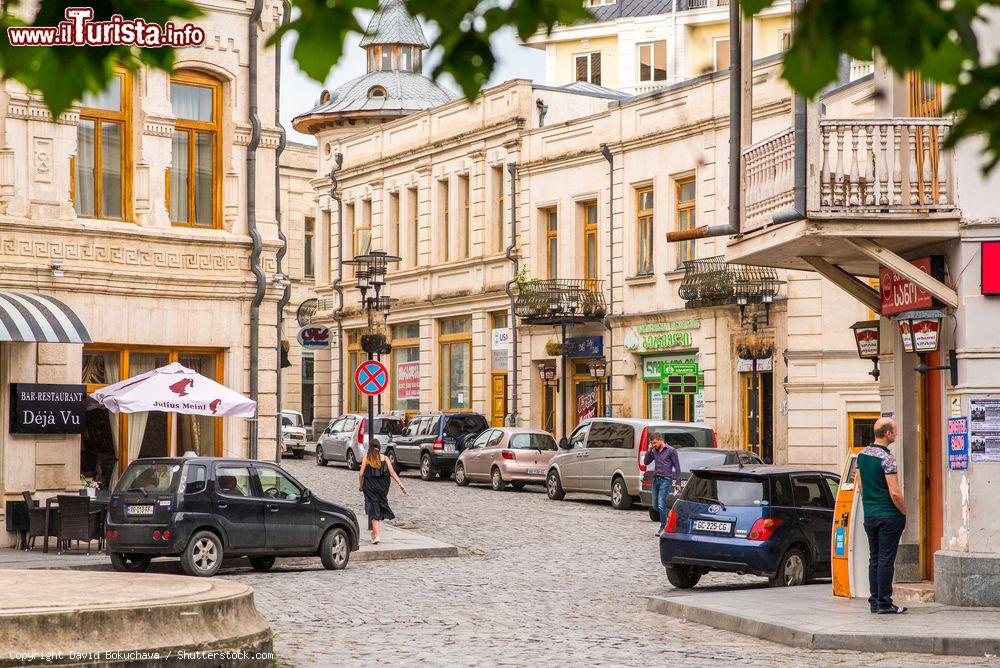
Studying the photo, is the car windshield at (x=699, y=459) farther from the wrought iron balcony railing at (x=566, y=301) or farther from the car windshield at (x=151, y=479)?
the wrought iron balcony railing at (x=566, y=301)

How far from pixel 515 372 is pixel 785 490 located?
29.4 meters

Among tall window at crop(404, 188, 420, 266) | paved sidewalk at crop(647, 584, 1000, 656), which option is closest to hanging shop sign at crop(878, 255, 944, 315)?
paved sidewalk at crop(647, 584, 1000, 656)

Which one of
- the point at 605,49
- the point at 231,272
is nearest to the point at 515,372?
the point at 231,272

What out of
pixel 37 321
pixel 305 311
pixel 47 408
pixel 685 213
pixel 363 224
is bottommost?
pixel 47 408

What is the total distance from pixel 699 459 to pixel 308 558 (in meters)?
7.85

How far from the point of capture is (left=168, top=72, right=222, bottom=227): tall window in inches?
986

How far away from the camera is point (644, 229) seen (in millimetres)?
42719

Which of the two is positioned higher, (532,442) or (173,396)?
(173,396)

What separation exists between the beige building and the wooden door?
22482 millimetres

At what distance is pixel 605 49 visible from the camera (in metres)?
77.8

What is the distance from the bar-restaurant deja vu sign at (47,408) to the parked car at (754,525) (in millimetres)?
9506

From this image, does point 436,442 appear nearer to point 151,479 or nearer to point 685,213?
point 685,213

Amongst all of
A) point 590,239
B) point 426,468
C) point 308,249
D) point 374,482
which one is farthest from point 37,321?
point 308,249

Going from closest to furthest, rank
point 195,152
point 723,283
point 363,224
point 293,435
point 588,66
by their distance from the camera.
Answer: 1. point 195,152
2. point 723,283
3. point 293,435
4. point 363,224
5. point 588,66
